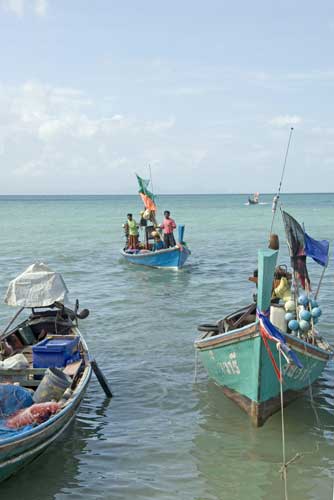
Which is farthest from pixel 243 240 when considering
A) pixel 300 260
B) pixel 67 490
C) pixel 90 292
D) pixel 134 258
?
A: pixel 67 490

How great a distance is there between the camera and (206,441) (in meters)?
9.59

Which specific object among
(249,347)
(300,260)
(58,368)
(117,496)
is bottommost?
(117,496)

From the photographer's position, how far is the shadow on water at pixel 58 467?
8.00 meters

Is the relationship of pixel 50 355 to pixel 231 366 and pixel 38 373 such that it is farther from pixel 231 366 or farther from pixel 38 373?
pixel 231 366

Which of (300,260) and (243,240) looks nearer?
(300,260)

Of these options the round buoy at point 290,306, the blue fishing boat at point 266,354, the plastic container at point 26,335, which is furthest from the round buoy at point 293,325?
the plastic container at point 26,335

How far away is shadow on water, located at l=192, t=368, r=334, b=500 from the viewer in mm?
8156

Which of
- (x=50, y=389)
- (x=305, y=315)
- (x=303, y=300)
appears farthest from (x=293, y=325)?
(x=50, y=389)

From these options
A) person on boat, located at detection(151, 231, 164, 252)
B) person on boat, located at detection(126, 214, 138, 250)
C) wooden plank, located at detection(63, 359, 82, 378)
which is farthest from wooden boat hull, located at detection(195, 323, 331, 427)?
person on boat, located at detection(126, 214, 138, 250)

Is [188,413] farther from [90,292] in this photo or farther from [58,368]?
[90,292]

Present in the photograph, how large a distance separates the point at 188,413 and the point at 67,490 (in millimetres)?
3020

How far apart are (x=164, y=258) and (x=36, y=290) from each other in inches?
515

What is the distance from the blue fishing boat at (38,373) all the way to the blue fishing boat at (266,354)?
7.25ft

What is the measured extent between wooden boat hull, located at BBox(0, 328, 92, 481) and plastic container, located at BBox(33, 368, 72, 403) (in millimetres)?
304
